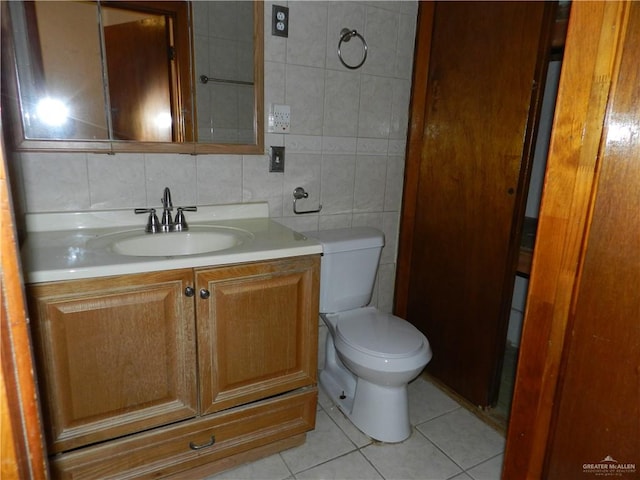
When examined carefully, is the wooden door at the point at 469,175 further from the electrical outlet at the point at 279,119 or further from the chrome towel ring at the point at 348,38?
the electrical outlet at the point at 279,119

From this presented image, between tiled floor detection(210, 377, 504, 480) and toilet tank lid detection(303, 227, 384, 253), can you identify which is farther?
toilet tank lid detection(303, 227, 384, 253)

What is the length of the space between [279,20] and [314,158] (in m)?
0.57

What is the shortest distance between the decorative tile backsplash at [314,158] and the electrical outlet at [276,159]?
1.0 inches

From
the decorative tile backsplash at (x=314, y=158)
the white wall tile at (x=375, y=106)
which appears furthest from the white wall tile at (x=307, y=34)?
the white wall tile at (x=375, y=106)

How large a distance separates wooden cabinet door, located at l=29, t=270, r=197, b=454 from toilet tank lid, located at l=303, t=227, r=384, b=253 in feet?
2.22

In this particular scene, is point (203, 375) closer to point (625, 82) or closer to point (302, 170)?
point (302, 170)

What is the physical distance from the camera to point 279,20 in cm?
166

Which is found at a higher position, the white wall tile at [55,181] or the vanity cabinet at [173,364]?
the white wall tile at [55,181]

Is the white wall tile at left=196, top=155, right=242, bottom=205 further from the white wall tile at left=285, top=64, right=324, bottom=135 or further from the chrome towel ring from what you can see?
the chrome towel ring

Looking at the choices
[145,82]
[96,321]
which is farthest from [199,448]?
[145,82]

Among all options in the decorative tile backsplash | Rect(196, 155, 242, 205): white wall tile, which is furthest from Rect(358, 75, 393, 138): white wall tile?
Rect(196, 155, 242, 205): white wall tile

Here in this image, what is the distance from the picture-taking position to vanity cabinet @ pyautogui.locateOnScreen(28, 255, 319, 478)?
1.15 m

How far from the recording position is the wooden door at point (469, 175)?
160cm

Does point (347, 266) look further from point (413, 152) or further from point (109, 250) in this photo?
point (109, 250)
